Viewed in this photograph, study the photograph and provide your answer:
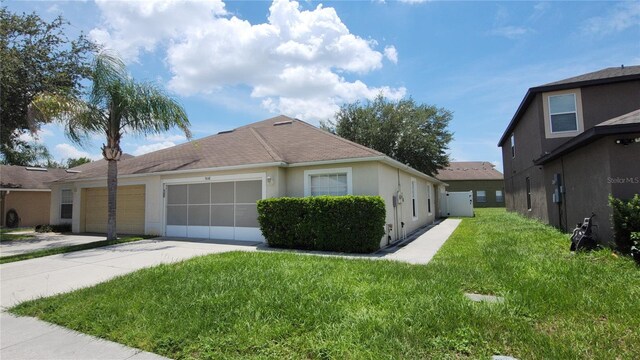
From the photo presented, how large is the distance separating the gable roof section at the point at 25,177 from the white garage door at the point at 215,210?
12881mm

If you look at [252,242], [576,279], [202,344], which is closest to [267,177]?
[252,242]

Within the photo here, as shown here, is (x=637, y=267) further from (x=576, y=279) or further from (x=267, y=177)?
(x=267, y=177)

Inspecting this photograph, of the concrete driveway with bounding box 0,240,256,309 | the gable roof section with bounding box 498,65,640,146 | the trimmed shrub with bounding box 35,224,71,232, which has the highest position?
the gable roof section with bounding box 498,65,640,146

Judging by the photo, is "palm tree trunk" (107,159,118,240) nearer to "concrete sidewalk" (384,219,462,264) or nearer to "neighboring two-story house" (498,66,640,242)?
"concrete sidewalk" (384,219,462,264)

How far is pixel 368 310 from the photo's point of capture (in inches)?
171

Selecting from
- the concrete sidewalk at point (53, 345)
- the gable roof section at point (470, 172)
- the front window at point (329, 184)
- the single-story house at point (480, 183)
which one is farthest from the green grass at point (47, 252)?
the gable roof section at point (470, 172)

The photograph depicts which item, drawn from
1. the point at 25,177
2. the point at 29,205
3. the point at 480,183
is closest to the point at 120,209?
the point at 29,205

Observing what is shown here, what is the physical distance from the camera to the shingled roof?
37.9 ft

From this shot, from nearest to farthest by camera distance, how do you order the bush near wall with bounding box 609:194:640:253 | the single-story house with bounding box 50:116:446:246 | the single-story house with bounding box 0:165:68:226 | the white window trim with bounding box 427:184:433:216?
the bush near wall with bounding box 609:194:640:253
the single-story house with bounding box 50:116:446:246
the white window trim with bounding box 427:184:433:216
the single-story house with bounding box 0:165:68:226

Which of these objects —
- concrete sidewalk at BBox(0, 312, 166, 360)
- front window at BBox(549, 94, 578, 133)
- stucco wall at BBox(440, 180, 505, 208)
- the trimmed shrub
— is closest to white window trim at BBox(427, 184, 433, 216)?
front window at BBox(549, 94, 578, 133)

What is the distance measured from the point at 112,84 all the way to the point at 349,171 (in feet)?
30.8

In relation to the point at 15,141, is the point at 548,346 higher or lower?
lower

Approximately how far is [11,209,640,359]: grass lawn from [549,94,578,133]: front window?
24.2ft

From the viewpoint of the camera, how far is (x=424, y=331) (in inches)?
145
